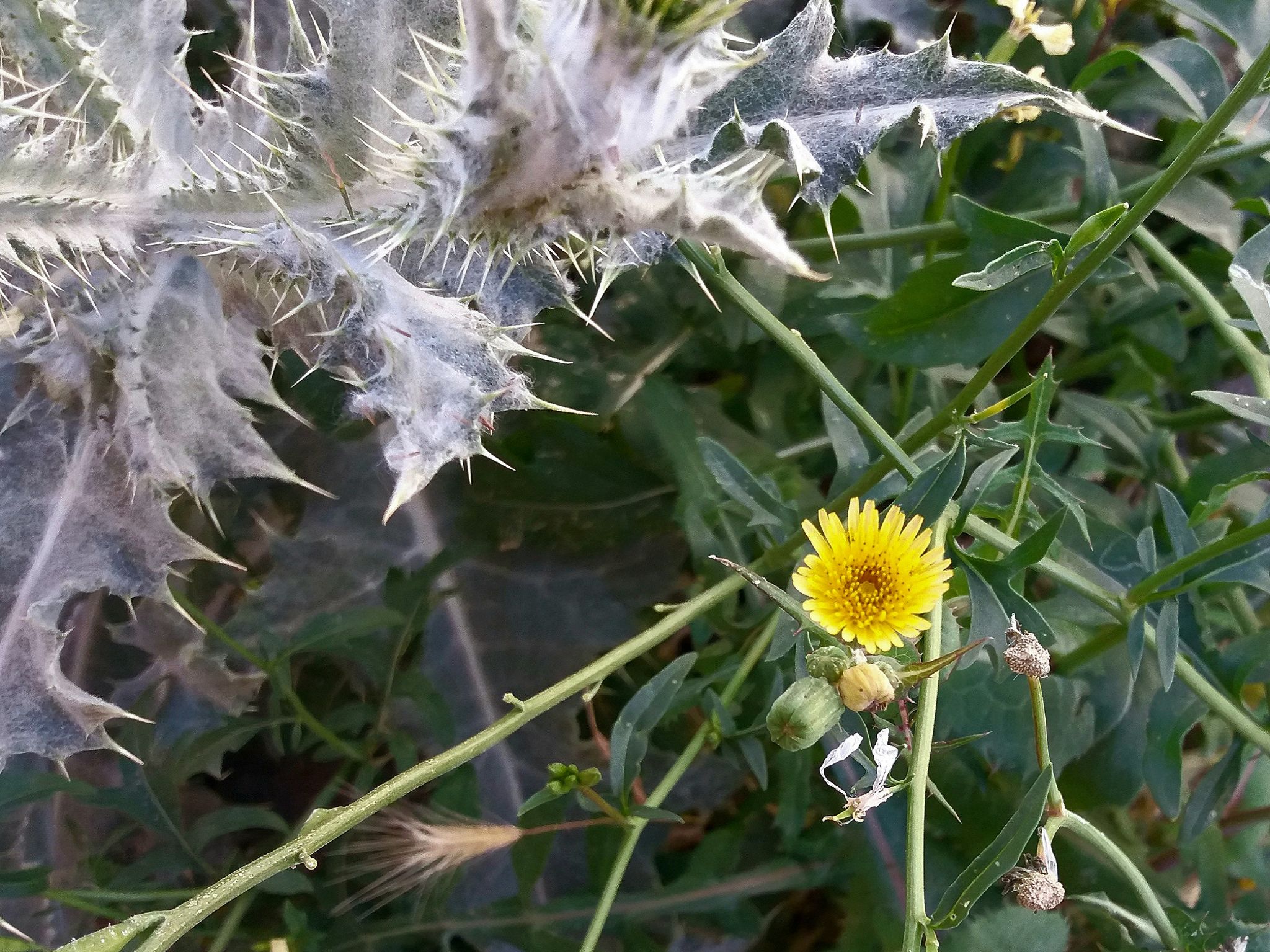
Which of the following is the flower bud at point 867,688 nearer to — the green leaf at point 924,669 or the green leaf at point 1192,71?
the green leaf at point 924,669

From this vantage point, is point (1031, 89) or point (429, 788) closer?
point (1031, 89)

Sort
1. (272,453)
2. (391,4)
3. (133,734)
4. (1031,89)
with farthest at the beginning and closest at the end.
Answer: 1. (133,734)
2. (272,453)
3. (391,4)
4. (1031,89)

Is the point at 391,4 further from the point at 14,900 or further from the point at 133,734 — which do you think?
the point at 14,900

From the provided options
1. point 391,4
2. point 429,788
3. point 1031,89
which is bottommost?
point 429,788

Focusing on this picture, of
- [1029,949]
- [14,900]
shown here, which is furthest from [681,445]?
[14,900]

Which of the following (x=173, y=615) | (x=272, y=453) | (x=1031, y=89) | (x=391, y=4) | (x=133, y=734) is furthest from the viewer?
(x=173, y=615)

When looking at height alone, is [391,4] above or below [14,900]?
above

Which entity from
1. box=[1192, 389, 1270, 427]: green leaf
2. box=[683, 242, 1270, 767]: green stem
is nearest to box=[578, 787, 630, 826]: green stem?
box=[683, 242, 1270, 767]: green stem
